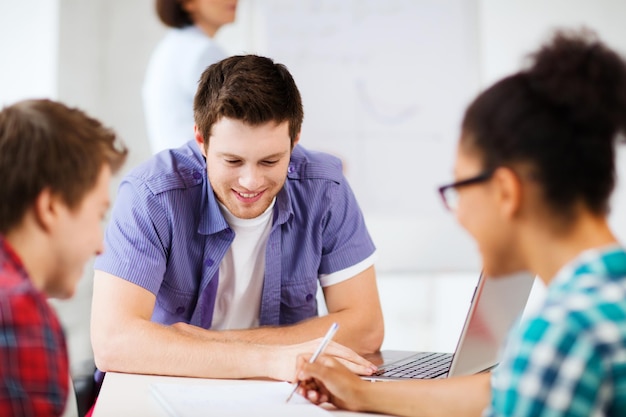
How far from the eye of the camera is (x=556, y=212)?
911mm

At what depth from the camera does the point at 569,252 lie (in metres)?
0.92

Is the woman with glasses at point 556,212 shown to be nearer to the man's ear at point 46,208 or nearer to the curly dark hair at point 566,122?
the curly dark hair at point 566,122

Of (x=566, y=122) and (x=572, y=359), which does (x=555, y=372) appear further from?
(x=566, y=122)

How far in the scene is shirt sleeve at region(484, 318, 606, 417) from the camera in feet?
2.54

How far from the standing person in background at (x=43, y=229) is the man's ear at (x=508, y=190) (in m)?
0.52

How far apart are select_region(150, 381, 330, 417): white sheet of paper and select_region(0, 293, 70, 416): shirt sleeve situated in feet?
0.77

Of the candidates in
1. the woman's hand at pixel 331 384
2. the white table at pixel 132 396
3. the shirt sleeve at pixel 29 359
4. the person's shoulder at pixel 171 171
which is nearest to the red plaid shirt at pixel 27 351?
the shirt sleeve at pixel 29 359

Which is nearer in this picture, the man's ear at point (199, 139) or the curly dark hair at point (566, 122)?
the curly dark hair at point (566, 122)

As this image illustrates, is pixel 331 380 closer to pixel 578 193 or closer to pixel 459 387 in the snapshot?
pixel 459 387

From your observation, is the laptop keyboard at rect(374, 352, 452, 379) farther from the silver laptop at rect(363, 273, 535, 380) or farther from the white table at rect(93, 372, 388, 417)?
the white table at rect(93, 372, 388, 417)

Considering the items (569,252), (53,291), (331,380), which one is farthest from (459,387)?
(53,291)

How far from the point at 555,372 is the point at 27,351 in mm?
573

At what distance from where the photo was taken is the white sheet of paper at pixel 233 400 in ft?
3.69

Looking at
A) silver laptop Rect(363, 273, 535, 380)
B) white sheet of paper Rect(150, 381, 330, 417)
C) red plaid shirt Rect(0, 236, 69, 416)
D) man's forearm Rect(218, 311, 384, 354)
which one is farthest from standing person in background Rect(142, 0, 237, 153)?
red plaid shirt Rect(0, 236, 69, 416)
